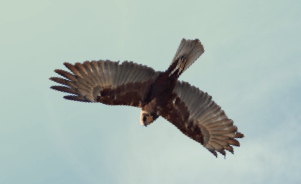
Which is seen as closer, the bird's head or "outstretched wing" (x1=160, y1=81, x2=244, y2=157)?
the bird's head

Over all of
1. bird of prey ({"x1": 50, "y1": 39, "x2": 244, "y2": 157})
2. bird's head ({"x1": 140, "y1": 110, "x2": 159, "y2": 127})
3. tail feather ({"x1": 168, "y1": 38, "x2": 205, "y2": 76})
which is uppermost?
tail feather ({"x1": 168, "y1": 38, "x2": 205, "y2": 76})

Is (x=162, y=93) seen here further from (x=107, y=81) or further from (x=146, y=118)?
(x=107, y=81)

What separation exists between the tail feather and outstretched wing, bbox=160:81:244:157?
47 cm

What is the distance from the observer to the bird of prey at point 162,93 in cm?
745

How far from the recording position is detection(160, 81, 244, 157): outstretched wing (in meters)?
8.12

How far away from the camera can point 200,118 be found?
8.41m

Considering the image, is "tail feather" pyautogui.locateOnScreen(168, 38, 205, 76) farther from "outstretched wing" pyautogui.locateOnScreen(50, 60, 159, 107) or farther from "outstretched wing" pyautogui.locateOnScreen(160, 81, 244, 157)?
"outstretched wing" pyautogui.locateOnScreen(50, 60, 159, 107)

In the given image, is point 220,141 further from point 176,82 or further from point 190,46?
point 190,46

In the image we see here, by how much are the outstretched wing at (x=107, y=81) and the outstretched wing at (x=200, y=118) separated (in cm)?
109

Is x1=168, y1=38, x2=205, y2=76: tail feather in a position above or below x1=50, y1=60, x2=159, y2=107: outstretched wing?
above

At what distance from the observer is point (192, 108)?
27.7 feet

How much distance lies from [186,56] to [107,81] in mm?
2497

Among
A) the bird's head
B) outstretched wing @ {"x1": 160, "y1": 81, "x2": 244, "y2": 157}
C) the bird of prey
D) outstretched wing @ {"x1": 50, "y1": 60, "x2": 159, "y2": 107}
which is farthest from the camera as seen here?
outstretched wing @ {"x1": 160, "y1": 81, "x2": 244, "y2": 157}

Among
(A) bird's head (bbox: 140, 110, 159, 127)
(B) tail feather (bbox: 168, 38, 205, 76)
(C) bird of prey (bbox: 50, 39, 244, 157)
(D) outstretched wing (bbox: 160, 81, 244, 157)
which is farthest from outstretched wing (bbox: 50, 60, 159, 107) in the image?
(D) outstretched wing (bbox: 160, 81, 244, 157)
